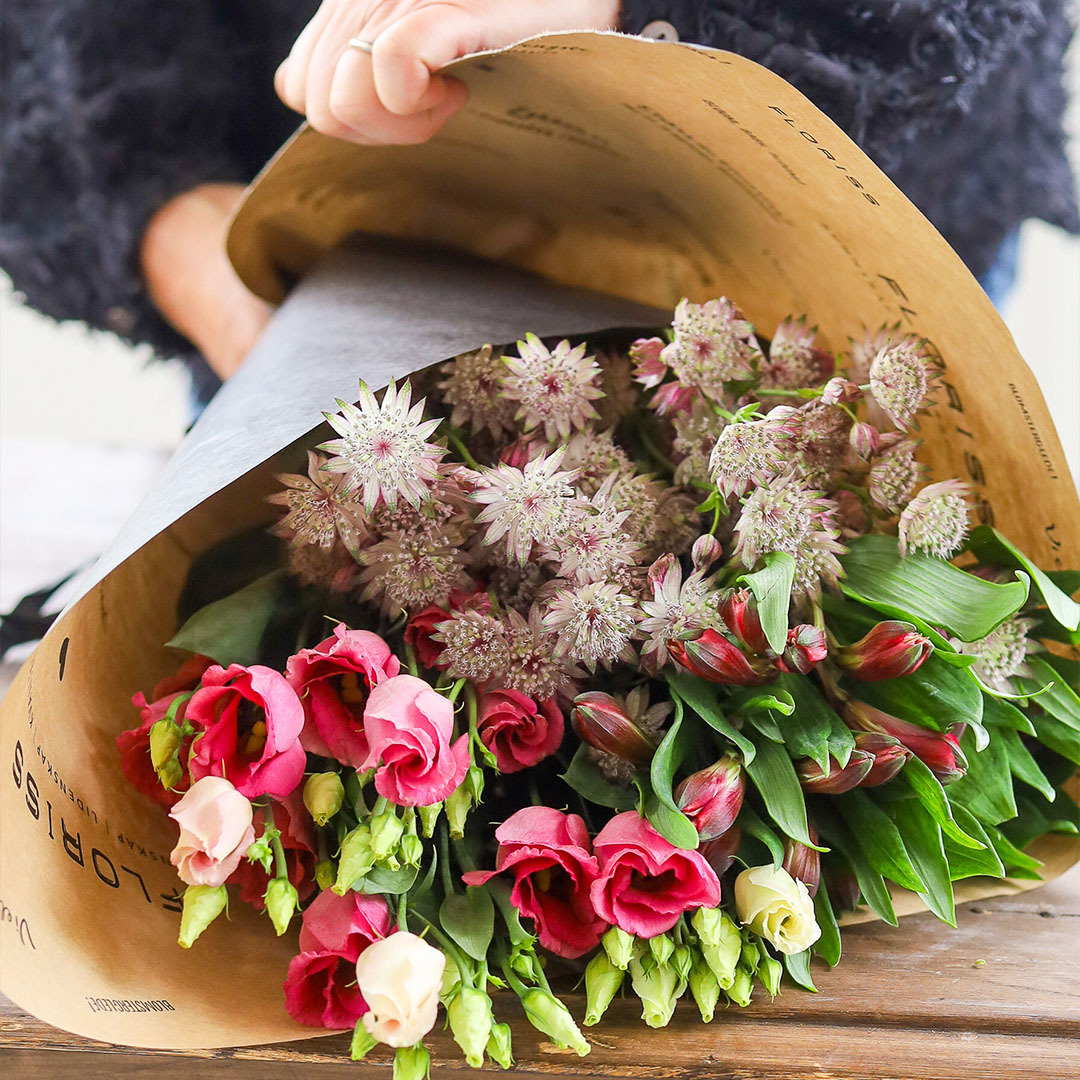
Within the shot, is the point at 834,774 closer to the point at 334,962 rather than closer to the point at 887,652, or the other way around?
the point at 887,652

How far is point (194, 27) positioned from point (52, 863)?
71cm

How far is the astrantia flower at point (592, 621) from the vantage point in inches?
13.6

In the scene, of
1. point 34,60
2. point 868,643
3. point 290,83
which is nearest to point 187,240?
point 34,60

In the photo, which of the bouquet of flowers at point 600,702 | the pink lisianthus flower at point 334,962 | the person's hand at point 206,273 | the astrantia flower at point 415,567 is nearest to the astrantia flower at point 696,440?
the bouquet of flowers at point 600,702

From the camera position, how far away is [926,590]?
0.36 meters

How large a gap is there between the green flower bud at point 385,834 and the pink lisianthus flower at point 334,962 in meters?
0.02

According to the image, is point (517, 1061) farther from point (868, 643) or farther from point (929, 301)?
point (929, 301)

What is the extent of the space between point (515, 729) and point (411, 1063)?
0.11 meters

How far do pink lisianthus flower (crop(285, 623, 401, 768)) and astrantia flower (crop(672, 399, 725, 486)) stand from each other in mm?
152

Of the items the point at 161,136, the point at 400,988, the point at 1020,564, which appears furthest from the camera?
the point at 161,136

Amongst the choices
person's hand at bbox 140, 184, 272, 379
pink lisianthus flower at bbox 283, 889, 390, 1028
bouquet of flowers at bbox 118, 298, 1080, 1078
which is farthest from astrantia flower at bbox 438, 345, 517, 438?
person's hand at bbox 140, 184, 272, 379

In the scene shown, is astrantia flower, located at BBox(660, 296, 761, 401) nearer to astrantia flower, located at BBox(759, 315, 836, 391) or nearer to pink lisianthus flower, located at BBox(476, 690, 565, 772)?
astrantia flower, located at BBox(759, 315, 836, 391)

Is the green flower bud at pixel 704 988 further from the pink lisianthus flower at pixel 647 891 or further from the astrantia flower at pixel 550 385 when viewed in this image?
the astrantia flower at pixel 550 385

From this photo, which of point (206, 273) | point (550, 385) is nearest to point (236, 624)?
point (550, 385)
